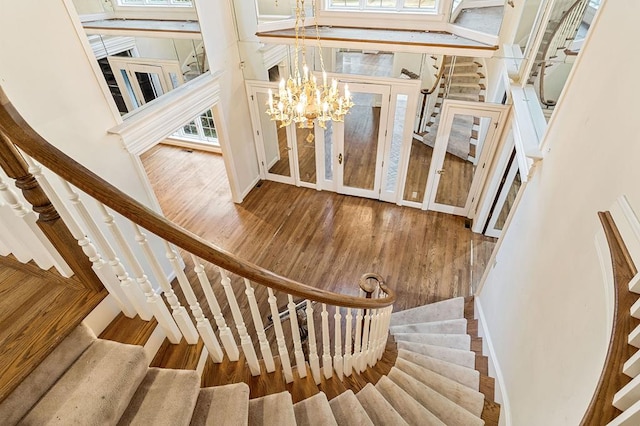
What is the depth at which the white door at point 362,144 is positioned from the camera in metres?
5.19

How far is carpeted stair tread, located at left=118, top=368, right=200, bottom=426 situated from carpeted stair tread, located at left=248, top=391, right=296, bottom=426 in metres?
0.36

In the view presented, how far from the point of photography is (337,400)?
2.04m

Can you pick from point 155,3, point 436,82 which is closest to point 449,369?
point 436,82

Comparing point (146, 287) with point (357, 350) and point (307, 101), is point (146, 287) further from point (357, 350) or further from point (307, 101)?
point (307, 101)

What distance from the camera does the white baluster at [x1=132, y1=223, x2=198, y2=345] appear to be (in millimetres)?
1313

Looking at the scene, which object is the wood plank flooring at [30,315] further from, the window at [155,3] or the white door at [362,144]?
the white door at [362,144]

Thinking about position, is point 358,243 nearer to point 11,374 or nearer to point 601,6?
point 601,6

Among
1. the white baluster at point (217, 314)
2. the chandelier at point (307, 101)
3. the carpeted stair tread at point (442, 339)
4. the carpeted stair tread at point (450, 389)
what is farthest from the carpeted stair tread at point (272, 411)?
the chandelier at point (307, 101)

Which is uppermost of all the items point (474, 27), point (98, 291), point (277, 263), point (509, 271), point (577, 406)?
point (474, 27)

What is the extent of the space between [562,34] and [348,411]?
152 inches

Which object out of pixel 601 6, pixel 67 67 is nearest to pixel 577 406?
pixel 601 6

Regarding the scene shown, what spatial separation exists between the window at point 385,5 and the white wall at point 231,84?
58.3 inches

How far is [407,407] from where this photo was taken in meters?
2.33

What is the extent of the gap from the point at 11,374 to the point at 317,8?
17.2ft
